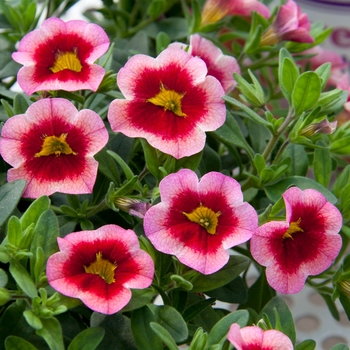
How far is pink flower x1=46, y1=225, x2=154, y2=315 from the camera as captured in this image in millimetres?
591

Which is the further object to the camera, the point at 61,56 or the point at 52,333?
the point at 61,56

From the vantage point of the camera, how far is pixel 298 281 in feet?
2.16

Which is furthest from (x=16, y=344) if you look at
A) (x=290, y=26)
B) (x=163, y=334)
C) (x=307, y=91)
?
(x=290, y=26)

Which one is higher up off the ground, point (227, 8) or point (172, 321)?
point (227, 8)

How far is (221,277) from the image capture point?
69cm

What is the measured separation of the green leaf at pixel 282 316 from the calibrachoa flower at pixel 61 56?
32 centimetres

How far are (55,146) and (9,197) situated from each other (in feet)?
0.26

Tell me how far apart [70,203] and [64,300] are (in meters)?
0.16

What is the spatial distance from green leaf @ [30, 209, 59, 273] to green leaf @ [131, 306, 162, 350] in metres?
A: 0.11

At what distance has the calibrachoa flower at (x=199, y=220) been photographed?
0.63 meters

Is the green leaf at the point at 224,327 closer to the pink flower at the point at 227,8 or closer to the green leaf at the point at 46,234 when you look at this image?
the green leaf at the point at 46,234

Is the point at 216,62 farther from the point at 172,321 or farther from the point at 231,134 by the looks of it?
the point at 172,321

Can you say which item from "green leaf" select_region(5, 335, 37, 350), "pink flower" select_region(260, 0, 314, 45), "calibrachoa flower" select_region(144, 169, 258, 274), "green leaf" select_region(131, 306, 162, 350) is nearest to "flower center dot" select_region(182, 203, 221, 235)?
"calibrachoa flower" select_region(144, 169, 258, 274)

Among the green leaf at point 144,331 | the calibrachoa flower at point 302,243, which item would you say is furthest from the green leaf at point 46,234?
the calibrachoa flower at point 302,243
